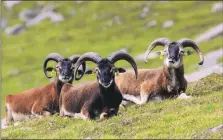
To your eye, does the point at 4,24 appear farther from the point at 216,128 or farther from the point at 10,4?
the point at 216,128

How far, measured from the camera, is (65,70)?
30.9 metres

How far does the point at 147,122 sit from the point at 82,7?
151463 millimetres

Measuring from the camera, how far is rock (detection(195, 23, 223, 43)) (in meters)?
105

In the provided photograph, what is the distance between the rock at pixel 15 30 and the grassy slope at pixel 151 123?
14102cm

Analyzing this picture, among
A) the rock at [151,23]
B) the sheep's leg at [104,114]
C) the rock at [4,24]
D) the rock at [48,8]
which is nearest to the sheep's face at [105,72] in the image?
the sheep's leg at [104,114]

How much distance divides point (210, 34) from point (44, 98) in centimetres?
7941

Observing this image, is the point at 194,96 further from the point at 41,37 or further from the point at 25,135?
the point at 41,37

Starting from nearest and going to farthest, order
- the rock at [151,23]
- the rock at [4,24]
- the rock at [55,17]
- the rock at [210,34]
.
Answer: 1. the rock at [210,34]
2. the rock at [151,23]
3. the rock at [55,17]
4. the rock at [4,24]

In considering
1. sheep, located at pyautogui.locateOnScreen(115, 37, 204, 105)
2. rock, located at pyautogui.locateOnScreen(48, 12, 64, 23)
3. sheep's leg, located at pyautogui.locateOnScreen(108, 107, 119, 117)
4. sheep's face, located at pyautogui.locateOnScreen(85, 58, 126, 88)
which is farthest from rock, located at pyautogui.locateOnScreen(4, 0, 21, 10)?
sheep's face, located at pyautogui.locateOnScreen(85, 58, 126, 88)

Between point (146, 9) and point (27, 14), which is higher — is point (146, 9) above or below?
below

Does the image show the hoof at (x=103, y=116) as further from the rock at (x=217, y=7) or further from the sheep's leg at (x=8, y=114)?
the rock at (x=217, y=7)

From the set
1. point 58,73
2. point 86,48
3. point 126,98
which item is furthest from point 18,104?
point 86,48

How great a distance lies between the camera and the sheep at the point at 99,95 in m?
25.7

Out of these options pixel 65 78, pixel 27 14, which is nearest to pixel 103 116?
pixel 65 78
